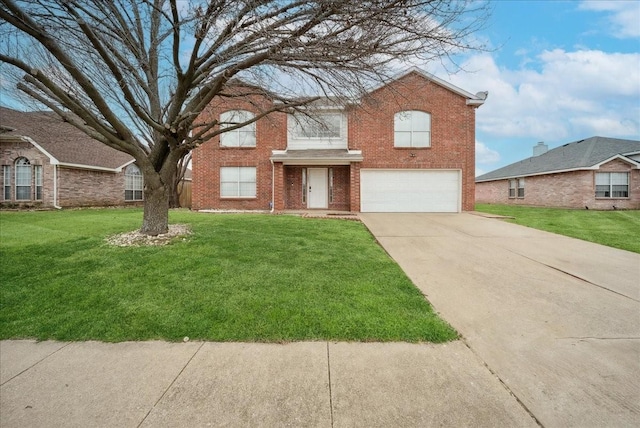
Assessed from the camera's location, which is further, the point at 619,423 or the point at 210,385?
the point at 210,385

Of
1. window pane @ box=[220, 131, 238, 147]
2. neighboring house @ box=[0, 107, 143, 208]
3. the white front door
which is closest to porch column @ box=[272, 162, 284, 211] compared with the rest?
the white front door

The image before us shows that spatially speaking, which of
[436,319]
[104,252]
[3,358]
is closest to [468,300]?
[436,319]

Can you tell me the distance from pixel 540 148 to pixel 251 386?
34.7 m

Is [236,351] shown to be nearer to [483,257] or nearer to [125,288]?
[125,288]

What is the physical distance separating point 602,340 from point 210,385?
3969mm

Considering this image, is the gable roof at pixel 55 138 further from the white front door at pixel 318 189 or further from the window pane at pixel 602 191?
the window pane at pixel 602 191

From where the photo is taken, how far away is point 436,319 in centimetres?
358

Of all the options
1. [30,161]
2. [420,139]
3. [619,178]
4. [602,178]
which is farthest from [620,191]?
[30,161]

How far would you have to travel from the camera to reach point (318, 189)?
15.8m

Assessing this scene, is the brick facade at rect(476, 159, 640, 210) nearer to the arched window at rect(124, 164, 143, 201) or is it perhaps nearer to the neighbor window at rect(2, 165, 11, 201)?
the arched window at rect(124, 164, 143, 201)

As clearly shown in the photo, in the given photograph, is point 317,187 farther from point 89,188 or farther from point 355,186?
point 89,188

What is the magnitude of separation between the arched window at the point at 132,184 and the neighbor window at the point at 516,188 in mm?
29553

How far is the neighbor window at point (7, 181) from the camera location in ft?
52.6

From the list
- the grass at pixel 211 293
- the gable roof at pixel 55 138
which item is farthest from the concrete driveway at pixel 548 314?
the gable roof at pixel 55 138
